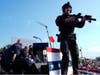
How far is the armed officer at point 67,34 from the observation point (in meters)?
7.69

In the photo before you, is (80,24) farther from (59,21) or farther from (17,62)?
(17,62)

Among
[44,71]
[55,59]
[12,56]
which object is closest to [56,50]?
[55,59]

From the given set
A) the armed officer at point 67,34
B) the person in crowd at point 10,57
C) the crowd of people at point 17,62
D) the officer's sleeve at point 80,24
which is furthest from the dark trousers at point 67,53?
the person in crowd at point 10,57

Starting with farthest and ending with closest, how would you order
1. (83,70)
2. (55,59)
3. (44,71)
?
(83,70), (44,71), (55,59)

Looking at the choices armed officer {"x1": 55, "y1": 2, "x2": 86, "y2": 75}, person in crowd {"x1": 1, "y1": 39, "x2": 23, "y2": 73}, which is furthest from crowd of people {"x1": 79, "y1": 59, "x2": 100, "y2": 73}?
person in crowd {"x1": 1, "y1": 39, "x2": 23, "y2": 73}

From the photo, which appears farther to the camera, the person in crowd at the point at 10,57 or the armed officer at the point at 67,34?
the person in crowd at the point at 10,57

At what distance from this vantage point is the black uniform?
769 cm

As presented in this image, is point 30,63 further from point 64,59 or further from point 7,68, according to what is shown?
point 64,59

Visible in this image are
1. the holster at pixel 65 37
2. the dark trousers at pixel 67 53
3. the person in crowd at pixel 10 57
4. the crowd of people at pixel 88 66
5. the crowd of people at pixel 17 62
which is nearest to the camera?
the dark trousers at pixel 67 53

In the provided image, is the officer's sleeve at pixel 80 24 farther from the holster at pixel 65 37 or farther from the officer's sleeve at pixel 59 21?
the officer's sleeve at pixel 59 21

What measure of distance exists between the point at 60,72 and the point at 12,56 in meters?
1.86

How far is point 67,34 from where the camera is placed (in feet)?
25.7

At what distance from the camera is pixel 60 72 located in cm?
771

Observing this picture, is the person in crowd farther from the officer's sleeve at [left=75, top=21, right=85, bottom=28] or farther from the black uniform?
the officer's sleeve at [left=75, top=21, right=85, bottom=28]
